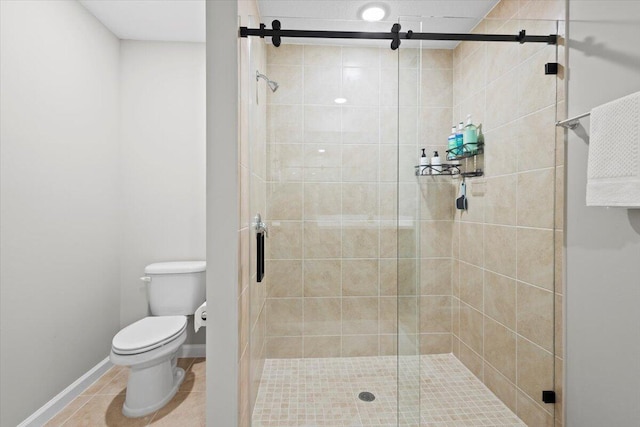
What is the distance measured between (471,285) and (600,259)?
0.53 meters

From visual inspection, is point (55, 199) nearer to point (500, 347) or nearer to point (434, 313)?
point (434, 313)

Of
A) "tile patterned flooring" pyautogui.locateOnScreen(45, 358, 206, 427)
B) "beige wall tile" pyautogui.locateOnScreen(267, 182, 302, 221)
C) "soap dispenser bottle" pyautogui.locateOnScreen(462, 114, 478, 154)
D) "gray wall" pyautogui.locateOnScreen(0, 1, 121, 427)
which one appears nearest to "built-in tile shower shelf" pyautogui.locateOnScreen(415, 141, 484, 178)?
"soap dispenser bottle" pyautogui.locateOnScreen(462, 114, 478, 154)

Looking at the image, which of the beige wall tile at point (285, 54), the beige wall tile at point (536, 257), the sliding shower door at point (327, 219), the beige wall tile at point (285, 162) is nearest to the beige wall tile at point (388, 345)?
the sliding shower door at point (327, 219)

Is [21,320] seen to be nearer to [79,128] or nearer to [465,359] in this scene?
[79,128]

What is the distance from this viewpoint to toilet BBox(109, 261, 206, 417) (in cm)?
178

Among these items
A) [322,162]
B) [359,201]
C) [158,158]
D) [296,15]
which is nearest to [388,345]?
[359,201]

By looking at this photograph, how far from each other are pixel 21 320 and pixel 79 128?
3.94 feet

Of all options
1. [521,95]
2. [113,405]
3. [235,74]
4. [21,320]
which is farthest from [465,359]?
[21,320]

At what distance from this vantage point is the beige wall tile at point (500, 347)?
156 centimetres

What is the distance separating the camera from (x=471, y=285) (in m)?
1.61

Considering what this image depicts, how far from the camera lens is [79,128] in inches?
81.4

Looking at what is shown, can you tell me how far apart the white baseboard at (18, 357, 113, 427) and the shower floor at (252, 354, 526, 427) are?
3.97 ft

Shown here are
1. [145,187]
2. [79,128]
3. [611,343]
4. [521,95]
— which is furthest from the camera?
[145,187]

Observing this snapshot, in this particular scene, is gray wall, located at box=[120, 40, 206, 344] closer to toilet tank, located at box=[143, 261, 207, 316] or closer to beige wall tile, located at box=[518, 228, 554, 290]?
toilet tank, located at box=[143, 261, 207, 316]
